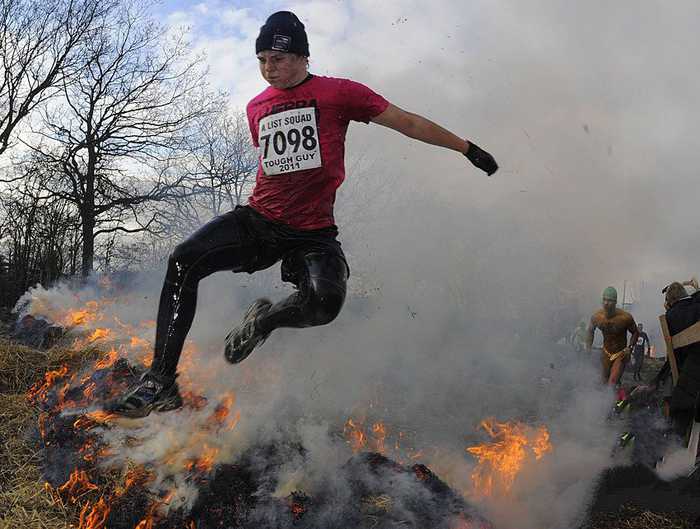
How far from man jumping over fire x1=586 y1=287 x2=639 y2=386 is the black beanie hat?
6622mm

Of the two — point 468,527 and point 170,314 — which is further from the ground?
point 170,314

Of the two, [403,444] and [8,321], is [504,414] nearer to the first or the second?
[403,444]

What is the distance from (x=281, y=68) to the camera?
3.18m

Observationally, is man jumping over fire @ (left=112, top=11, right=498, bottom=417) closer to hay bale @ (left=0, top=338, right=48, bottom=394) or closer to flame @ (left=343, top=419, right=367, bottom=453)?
flame @ (left=343, top=419, right=367, bottom=453)

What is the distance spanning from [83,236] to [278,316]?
14.4m

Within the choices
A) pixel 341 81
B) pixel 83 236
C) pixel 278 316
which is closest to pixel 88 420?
pixel 278 316

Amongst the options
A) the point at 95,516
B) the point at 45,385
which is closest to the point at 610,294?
the point at 95,516

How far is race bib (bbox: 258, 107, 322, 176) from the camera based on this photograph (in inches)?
124

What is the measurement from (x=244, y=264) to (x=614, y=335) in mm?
6425

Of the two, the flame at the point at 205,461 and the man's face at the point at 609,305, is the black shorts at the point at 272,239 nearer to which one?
the flame at the point at 205,461

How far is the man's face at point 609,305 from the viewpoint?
8.09 meters

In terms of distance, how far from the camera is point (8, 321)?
437 inches

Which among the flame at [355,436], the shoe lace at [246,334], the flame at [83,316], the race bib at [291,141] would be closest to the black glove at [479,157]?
the race bib at [291,141]

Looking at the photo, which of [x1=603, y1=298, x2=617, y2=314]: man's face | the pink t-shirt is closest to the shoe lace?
the pink t-shirt
